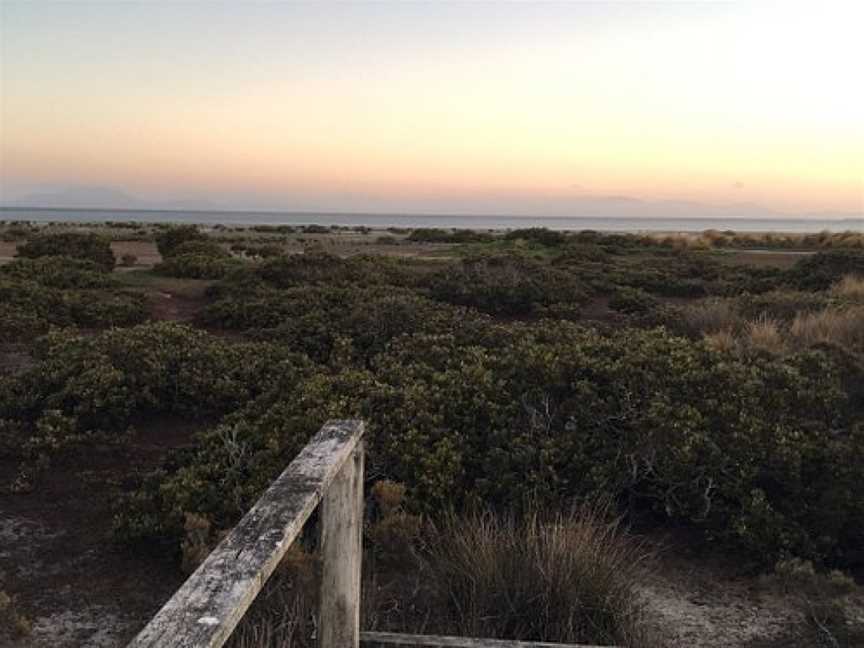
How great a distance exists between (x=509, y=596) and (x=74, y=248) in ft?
63.9

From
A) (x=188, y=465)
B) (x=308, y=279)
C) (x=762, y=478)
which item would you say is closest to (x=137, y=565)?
(x=188, y=465)

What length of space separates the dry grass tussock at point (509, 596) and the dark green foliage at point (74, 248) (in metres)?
17.5

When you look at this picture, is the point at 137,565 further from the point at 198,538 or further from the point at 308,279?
the point at 308,279

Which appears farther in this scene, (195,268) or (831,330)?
(195,268)

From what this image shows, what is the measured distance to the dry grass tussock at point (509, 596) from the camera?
3.65m

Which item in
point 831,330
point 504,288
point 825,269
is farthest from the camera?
point 825,269

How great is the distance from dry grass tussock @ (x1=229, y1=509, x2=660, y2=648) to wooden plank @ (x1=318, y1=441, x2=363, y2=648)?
2.36 feet

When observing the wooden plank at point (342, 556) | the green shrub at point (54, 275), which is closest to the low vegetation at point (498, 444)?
the wooden plank at point (342, 556)

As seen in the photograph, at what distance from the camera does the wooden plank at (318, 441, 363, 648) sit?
2.63 m

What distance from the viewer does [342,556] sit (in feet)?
8.89

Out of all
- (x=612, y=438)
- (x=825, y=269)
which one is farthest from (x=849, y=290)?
(x=612, y=438)

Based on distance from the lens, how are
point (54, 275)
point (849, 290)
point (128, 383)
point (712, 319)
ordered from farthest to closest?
1. point (54, 275)
2. point (849, 290)
3. point (712, 319)
4. point (128, 383)

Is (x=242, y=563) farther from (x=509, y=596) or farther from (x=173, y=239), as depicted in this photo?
(x=173, y=239)

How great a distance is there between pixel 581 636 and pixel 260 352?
5.07 metres
